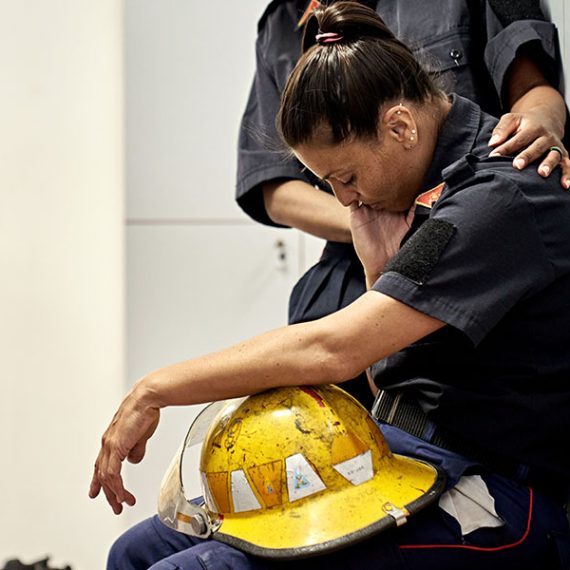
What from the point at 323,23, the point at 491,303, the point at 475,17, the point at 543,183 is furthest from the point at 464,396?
the point at 475,17

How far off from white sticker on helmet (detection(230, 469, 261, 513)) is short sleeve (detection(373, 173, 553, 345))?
35 centimetres

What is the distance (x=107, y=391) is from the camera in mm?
3449

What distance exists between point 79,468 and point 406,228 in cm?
198

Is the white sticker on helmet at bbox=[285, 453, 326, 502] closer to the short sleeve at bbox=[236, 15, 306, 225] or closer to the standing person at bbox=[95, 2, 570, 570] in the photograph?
the standing person at bbox=[95, 2, 570, 570]

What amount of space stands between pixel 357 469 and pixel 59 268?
2.08 metres

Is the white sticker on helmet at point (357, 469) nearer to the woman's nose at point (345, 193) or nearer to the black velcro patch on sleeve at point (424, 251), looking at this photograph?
the black velcro patch on sleeve at point (424, 251)

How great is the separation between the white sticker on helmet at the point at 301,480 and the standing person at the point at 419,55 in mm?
479

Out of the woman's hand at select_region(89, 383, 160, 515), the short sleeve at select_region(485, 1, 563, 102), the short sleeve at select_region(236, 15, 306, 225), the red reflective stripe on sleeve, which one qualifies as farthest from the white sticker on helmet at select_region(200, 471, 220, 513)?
the short sleeve at select_region(485, 1, 563, 102)

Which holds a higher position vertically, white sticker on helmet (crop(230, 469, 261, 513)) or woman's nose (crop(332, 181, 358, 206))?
woman's nose (crop(332, 181, 358, 206))

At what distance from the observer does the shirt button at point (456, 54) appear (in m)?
1.99

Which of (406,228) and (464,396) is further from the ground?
(406,228)

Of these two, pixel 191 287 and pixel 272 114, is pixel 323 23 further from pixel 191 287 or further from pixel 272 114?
pixel 191 287

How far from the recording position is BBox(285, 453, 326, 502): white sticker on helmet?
1499mm

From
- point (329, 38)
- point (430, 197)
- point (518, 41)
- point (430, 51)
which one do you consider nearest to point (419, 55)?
point (430, 51)
